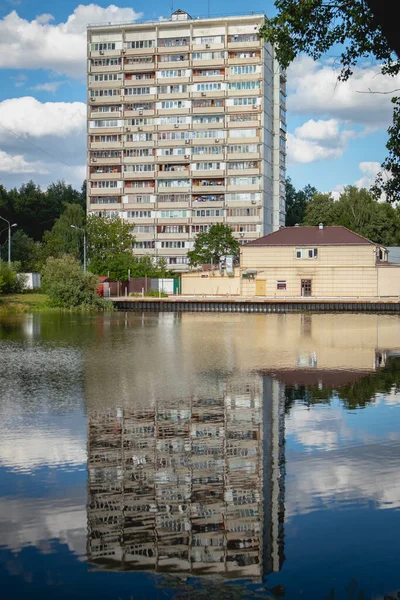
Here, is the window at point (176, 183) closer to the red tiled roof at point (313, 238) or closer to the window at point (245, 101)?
the window at point (245, 101)

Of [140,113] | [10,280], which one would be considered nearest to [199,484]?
[10,280]

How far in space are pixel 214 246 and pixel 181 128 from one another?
92.9ft

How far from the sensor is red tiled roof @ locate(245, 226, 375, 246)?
88.7m

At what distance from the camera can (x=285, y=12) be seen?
57.4ft

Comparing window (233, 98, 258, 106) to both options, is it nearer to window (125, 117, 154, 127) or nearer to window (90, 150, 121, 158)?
window (125, 117, 154, 127)

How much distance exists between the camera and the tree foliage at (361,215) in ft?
379

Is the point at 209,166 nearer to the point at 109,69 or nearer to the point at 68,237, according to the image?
the point at 109,69

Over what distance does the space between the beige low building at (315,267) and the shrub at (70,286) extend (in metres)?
20.5

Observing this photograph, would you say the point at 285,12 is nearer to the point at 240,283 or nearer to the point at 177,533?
the point at 177,533

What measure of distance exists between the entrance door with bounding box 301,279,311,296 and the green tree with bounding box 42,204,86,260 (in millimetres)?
31614

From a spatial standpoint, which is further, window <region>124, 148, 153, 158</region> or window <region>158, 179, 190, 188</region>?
window <region>124, 148, 153, 158</region>

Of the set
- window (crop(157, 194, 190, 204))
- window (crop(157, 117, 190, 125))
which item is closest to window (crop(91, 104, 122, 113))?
window (crop(157, 117, 190, 125))

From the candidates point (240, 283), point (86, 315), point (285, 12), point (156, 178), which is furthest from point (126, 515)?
point (156, 178)

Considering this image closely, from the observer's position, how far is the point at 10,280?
7906 cm
